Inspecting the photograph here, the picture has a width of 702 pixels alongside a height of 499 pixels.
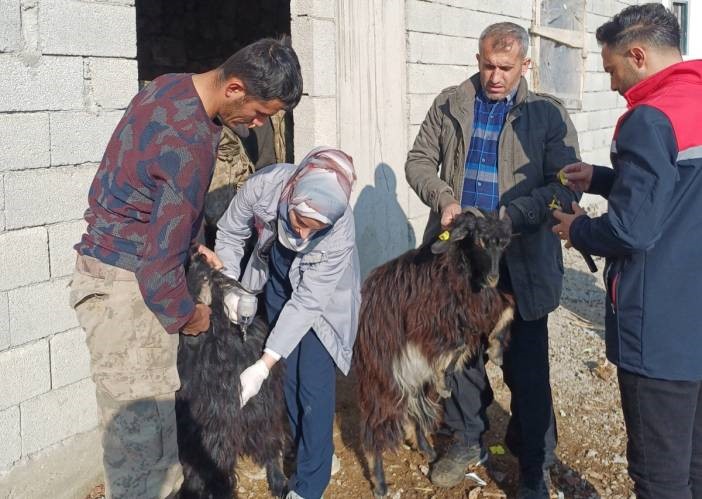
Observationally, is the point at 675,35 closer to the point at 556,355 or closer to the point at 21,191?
the point at 21,191

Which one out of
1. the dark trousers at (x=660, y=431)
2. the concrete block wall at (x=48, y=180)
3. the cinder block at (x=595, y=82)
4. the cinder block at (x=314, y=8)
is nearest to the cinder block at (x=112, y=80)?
the concrete block wall at (x=48, y=180)

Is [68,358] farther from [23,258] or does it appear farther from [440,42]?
[440,42]

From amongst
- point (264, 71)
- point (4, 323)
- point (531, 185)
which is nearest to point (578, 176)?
point (531, 185)

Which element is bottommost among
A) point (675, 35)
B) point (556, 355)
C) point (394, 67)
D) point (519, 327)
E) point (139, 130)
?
point (556, 355)

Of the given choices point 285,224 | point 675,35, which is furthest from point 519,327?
point 675,35

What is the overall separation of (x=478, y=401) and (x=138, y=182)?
232cm

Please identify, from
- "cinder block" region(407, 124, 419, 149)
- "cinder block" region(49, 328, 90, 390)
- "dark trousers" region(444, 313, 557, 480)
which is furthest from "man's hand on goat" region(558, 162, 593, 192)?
"cinder block" region(407, 124, 419, 149)

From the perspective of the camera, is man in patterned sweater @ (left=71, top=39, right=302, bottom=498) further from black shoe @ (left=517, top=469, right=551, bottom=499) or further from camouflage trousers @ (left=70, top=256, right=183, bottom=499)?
black shoe @ (left=517, top=469, right=551, bottom=499)

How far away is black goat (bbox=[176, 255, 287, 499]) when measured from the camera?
310 centimetres

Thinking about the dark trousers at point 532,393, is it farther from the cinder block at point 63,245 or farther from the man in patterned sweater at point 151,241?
the cinder block at point 63,245

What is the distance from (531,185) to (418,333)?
0.94 m

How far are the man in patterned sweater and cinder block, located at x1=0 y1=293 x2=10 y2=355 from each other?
868 mm

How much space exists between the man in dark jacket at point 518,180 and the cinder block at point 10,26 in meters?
1.95

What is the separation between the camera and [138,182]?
233 centimetres
